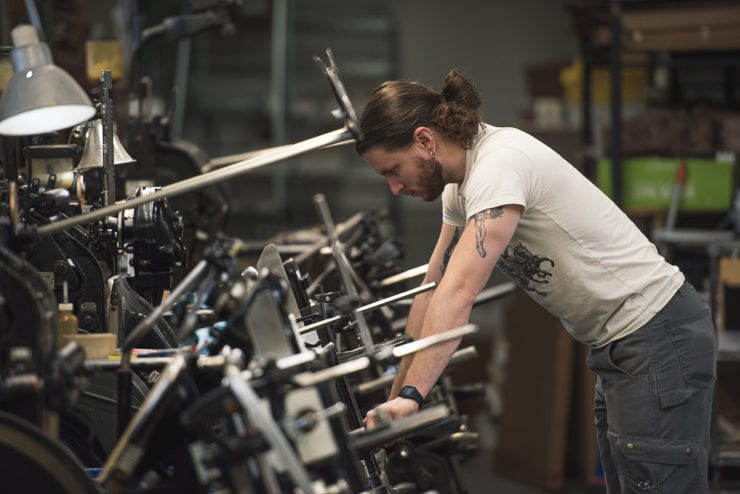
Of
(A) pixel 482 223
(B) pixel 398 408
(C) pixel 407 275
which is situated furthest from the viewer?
(C) pixel 407 275

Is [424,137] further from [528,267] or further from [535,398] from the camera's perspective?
[535,398]

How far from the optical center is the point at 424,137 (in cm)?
255

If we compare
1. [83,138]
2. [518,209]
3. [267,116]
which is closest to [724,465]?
[518,209]

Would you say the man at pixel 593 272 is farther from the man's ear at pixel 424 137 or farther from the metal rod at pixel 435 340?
the metal rod at pixel 435 340

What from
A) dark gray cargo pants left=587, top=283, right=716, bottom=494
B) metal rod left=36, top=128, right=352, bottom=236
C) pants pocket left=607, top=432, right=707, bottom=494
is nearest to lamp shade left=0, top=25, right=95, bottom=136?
metal rod left=36, top=128, right=352, bottom=236

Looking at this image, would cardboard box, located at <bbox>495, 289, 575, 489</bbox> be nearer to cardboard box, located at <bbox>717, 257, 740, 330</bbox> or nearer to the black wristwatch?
cardboard box, located at <bbox>717, 257, 740, 330</bbox>

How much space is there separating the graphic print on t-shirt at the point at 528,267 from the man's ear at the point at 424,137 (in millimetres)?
308

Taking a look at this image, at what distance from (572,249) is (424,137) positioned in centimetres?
42

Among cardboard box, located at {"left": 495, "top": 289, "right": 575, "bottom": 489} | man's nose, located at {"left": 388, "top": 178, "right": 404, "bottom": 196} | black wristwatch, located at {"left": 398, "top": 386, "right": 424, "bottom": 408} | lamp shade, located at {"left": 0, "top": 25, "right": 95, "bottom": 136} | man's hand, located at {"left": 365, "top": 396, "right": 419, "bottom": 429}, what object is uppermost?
lamp shade, located at {"left": 0, "top": 25, "right": 95, "bottom": 136}

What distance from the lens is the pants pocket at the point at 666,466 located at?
8.43 ft

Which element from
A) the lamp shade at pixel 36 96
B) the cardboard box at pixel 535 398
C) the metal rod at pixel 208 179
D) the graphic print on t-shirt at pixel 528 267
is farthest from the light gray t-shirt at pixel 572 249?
the cardboard box at pixel 535 398

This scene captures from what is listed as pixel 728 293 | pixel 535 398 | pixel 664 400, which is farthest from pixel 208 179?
pixel 535 398

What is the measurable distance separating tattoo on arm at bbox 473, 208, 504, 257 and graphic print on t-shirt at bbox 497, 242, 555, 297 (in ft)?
0.84

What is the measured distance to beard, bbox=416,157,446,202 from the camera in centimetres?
257
